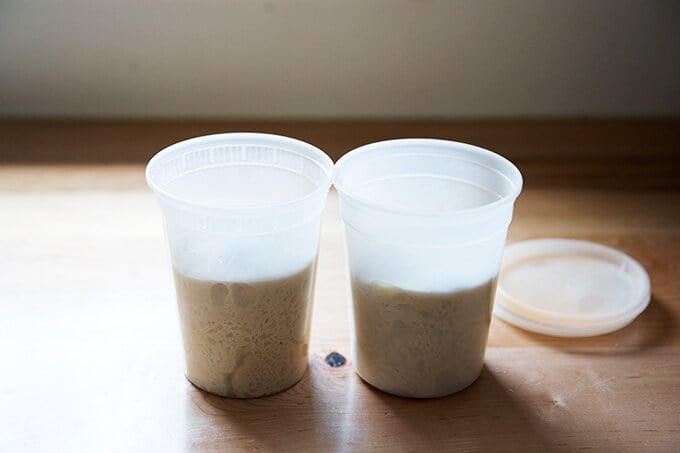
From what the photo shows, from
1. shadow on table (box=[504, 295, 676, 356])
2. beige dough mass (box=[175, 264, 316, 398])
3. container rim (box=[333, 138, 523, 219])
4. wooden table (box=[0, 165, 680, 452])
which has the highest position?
container rim (box=[333, 138, 523, 219])

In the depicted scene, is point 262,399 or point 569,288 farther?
point 569,288

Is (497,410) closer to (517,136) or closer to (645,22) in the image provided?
(517,136)

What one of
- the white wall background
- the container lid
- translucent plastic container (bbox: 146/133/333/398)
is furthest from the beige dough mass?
the white wall background

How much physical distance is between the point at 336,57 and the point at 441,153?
57 cm

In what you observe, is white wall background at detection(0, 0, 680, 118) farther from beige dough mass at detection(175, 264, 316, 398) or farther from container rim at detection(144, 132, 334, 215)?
beige dough mass at detection(175, 264, 316, 398)

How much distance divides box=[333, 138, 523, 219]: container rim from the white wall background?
0.56 m

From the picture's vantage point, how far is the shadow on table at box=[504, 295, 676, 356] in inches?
34.2

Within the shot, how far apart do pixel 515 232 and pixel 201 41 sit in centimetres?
60

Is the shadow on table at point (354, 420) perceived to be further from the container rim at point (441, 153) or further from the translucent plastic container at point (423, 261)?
the container rim at point (441, 153)

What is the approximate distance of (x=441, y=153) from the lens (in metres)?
0.83

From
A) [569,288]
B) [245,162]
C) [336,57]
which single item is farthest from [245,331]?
[336,57]

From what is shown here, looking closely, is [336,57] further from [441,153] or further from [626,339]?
[626,339]

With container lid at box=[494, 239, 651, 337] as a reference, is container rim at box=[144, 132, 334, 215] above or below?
above

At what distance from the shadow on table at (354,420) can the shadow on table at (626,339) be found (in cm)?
11
